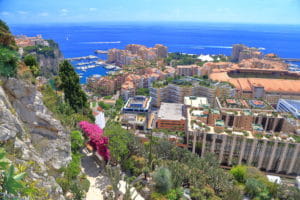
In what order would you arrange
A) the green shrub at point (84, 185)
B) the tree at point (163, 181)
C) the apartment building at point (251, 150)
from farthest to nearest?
the apartment building at point (251, 150) < the tree at point (163, 181) < the green shrub at point (84, 185)

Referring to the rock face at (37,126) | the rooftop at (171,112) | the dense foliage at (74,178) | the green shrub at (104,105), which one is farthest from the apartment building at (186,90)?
the rock face at (37,126)

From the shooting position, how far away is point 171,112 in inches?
1193

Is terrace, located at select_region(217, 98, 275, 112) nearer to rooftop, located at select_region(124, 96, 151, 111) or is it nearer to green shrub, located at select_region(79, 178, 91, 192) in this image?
rooftop, located at select_region(124, 96, 151, 111)

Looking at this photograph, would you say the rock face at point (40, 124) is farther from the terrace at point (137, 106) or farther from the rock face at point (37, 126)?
the terrace at point (137, 106)

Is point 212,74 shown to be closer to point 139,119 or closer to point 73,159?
point 139,119

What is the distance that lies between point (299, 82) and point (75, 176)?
50.3 m

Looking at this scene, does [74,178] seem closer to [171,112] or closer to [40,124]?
[40,124]

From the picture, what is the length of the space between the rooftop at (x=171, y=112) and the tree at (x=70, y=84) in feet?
45.2

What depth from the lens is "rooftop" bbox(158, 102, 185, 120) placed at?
93.5 ft

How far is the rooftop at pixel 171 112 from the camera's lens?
93.5ft

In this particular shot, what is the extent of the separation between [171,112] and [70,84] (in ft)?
55.5

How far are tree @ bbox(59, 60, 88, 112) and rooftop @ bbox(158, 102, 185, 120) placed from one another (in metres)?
13.8

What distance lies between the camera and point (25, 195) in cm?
568

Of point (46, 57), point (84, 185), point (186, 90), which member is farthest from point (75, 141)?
point (46, 57)
